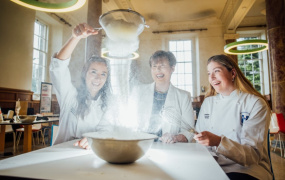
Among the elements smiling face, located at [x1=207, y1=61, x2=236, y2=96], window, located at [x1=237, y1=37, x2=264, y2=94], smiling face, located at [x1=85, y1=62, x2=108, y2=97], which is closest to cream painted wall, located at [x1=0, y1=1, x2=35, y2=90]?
smiling face, located at [x1=85, y1=62, x2=108, y2=97]

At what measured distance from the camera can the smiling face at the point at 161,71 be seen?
4.25ft

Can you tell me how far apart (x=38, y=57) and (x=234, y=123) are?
5.77 meters

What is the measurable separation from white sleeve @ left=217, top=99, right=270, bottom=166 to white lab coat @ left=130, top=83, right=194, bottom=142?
0.35 meters

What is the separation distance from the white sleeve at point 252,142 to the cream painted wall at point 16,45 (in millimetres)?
5136

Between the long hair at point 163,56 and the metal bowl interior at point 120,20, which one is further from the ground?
the metal bowl interior at point 120,20

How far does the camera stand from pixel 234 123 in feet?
3.74

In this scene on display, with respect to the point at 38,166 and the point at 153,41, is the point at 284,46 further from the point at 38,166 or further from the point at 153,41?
the point at 38,166

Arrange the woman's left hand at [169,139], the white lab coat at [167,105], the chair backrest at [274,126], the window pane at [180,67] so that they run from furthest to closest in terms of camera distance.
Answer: the chair backrest at [274,126] → the window pane at [180,67] → the white lab coat at [167,105] → the woman's left hand at [169,139]

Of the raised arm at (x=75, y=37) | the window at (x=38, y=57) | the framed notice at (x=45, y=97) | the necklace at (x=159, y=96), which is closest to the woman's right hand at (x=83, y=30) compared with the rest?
the raised arm at (x=75, y=37)

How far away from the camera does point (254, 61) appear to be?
25.3 ft

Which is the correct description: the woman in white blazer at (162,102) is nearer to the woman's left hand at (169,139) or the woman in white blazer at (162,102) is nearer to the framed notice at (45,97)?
the woman's left hand at (169,139)

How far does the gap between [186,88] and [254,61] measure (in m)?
7.68

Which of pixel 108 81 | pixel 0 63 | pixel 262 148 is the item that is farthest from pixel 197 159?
pixel 0 63

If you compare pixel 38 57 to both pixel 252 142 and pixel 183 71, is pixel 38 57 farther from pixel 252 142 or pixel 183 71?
pixel 252 142
